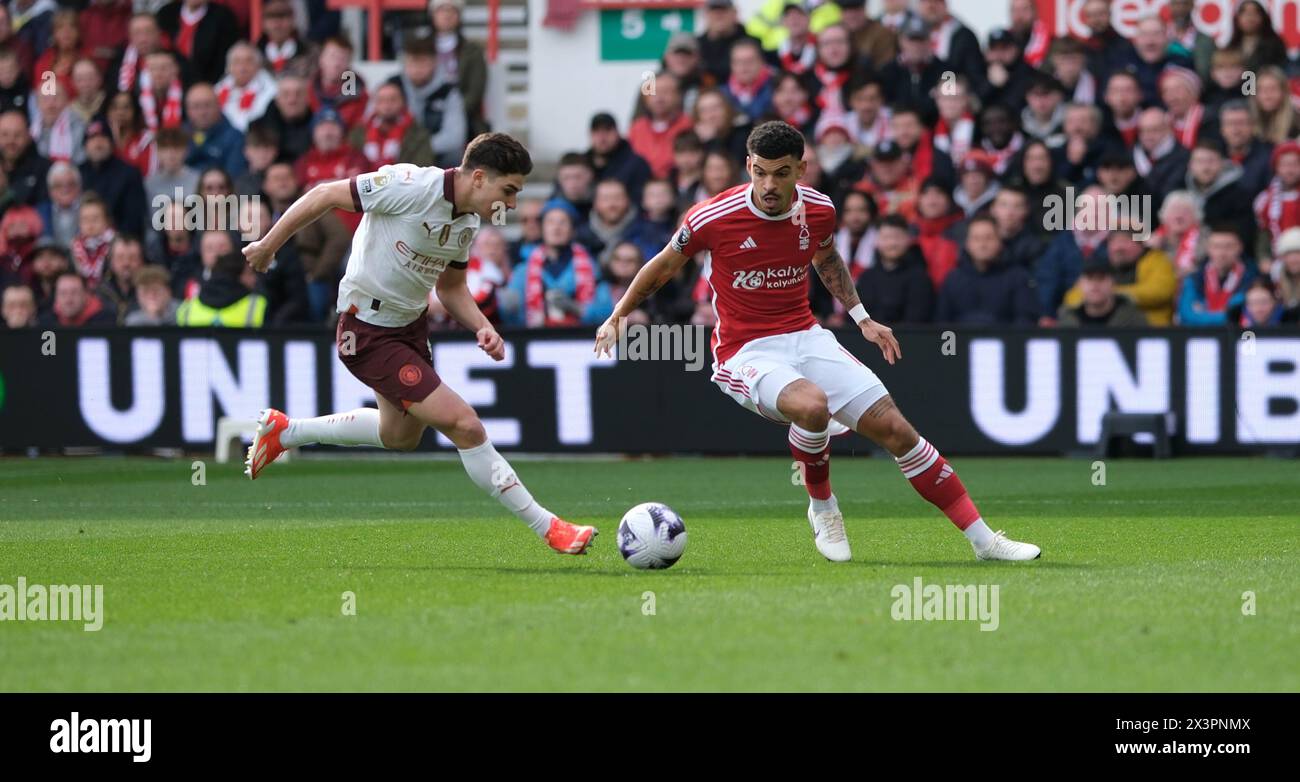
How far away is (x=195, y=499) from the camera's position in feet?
45.5

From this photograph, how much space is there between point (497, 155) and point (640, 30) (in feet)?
43.4

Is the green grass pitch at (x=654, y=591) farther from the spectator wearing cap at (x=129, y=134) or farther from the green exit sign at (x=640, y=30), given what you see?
the green exit sign at (x=640, y=30)

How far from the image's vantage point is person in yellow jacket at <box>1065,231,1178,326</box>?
1655 cm

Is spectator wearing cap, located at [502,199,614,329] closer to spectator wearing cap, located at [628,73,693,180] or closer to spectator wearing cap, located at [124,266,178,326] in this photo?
spectator wearing cap, located at [628,73,693,180]

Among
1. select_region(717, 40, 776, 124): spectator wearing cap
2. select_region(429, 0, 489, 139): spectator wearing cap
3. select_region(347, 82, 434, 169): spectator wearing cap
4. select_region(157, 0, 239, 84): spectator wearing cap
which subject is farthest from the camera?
select_region(157, 0, 239, 84): spectator wearing cap

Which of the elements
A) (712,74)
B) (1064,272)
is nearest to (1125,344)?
(1064,272)

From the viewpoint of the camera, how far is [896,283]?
1684cm

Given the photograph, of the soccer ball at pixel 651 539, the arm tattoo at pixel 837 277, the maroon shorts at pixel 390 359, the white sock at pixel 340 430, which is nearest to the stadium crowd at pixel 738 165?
the arm tattoo at pixel 837 277

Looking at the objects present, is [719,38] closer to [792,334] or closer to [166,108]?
[166,108]

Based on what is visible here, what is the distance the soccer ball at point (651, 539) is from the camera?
29.4 ft

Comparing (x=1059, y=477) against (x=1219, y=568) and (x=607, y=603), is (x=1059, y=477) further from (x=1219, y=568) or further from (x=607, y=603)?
(x=607, y=603)

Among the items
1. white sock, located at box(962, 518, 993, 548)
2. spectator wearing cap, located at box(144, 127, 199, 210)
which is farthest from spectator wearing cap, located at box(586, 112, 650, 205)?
white sock, located at box(962, 518, 993, 548)

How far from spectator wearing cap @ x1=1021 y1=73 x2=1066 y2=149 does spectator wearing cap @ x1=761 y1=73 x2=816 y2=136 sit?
5.92ft
